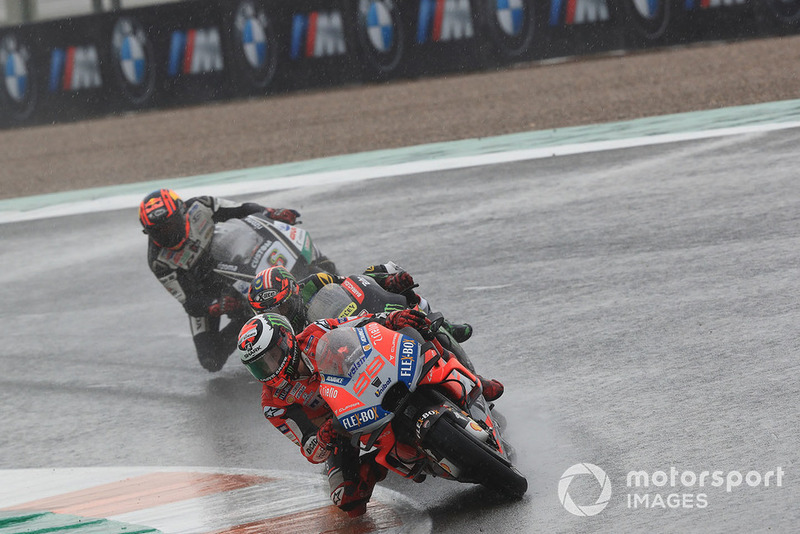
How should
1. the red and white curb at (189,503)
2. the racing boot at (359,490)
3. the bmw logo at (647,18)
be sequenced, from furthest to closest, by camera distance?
the bmw logo at (647,18), the red and white curb at (189,503), the racing boot at (359,490)

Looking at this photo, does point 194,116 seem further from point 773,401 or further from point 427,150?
point 773,401

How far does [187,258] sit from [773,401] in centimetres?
484

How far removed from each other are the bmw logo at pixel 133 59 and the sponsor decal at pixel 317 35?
344cm

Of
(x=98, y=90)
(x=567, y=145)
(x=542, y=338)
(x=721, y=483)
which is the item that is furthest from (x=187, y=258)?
(x=98, y=90)

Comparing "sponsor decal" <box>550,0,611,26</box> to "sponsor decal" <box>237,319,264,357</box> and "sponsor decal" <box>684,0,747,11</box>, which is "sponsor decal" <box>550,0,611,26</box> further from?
"sponsor decal" <box>237,319,264,357</box>

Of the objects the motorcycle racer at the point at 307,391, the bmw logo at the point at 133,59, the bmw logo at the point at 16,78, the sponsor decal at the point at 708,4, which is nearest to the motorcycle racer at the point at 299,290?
the motorcycle racer at the point at 307,391

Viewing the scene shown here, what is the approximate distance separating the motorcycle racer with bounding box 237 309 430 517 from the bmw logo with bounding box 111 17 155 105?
65.9 ft

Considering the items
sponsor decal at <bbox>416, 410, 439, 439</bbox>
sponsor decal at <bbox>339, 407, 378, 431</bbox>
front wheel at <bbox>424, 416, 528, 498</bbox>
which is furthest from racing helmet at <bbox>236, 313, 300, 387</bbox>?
front wheel at <bbox>424, 416, 528, 498</bbox>

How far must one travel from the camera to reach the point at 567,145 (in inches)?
610

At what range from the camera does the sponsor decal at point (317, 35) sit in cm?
2395

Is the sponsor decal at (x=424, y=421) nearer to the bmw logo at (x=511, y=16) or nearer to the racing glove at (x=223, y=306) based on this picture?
the racing glove at (x=223, y=306)

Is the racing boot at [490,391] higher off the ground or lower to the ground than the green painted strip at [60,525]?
higher

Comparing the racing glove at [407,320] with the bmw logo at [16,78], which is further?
the bmw logo at [16,78]

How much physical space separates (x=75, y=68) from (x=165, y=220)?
1822 cm
